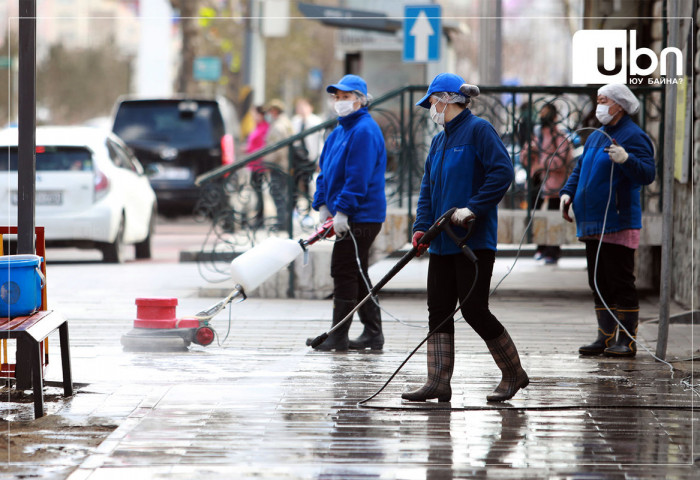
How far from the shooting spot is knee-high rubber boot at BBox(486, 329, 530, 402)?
6922 millimetres

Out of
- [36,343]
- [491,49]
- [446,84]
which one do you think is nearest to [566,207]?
[446,84]

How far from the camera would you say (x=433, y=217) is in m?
7.02

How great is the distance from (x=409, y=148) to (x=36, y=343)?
6152 millimetres

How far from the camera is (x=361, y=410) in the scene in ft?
21.8

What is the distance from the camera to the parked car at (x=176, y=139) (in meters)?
21.8

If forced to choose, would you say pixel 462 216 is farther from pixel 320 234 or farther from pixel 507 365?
pixel 320 234

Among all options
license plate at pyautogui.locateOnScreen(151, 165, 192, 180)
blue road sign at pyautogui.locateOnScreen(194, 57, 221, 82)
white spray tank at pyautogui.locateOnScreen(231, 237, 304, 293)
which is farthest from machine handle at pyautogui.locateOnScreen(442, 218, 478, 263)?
blue road sign at pyautogui.locateOnScreen(194, 57, 221, 82)

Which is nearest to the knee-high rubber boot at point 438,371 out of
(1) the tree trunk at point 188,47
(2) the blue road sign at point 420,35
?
(2) the blue road sign at point 420,35

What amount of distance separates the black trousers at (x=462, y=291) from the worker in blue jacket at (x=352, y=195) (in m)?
1.68

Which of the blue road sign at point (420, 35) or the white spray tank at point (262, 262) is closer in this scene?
the white spray tank at point (262, 262)

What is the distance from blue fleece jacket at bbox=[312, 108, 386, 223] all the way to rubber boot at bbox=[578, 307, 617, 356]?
65.6 inches

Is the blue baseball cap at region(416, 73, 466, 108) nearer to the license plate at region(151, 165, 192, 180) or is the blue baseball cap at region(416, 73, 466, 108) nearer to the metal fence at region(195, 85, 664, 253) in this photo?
the metal fence at region(195, 85, 664, 253)

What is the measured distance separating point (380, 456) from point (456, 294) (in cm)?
155

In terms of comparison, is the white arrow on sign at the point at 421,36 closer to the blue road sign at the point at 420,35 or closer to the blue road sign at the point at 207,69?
the blue road sign at the point at 420,35
